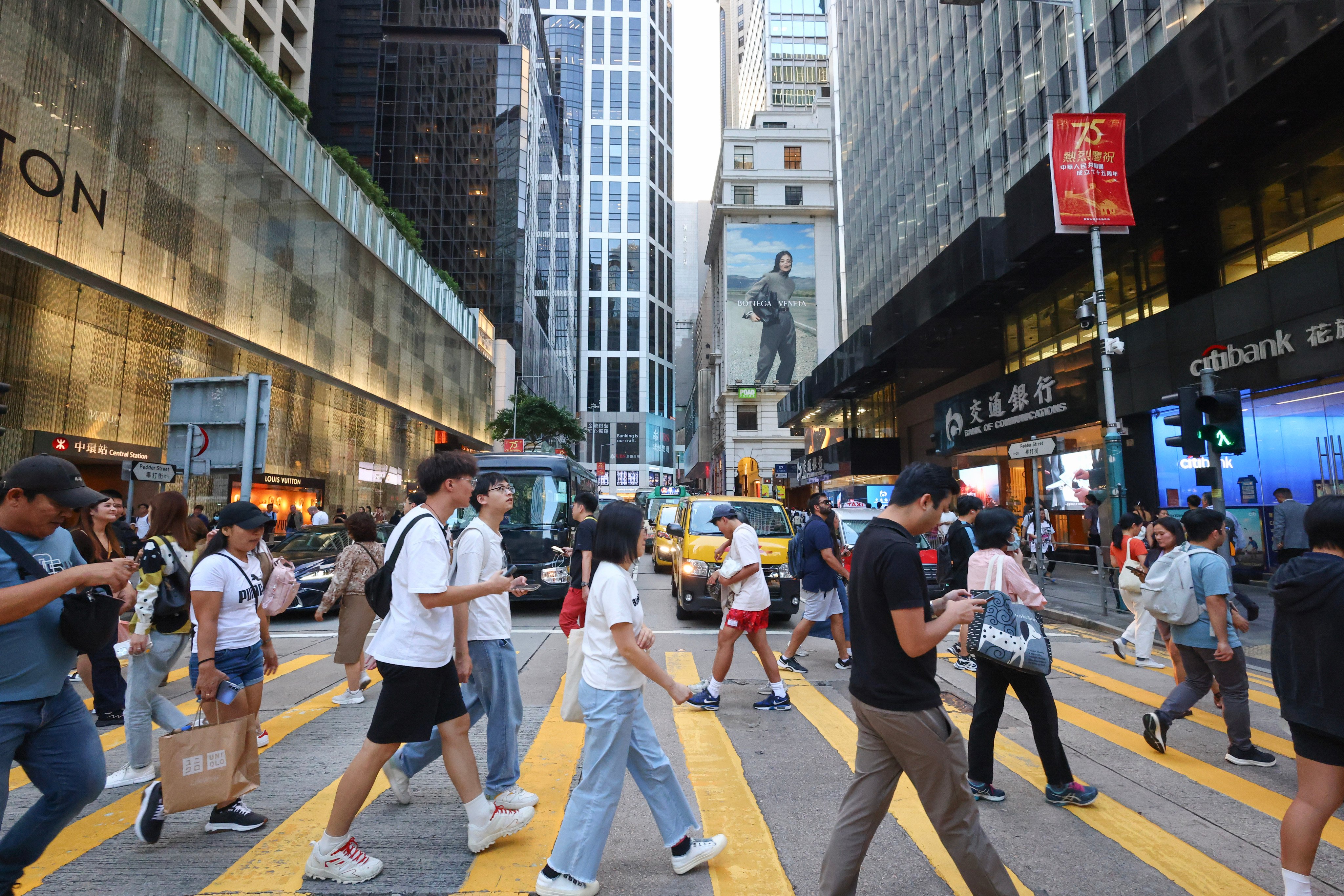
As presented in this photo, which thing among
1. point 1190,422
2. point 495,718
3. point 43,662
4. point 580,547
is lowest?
point 495,718

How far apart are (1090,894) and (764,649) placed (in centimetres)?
336

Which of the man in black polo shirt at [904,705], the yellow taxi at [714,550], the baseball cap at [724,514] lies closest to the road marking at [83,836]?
the man in black polo shirt at [904,705]

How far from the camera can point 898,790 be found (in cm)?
443

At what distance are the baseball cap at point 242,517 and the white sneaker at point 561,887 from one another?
2.65 meters

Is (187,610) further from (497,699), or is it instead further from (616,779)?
(616,779)

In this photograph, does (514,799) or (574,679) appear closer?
(574,679)

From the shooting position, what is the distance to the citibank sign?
12.1 m

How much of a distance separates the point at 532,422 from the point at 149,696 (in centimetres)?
5020

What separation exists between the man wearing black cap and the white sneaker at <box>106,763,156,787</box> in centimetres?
207

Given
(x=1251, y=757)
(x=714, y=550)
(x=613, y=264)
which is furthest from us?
(x=613, y=264)

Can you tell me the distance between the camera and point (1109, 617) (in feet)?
36.3

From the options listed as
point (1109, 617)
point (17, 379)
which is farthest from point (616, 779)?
point (17, 379)

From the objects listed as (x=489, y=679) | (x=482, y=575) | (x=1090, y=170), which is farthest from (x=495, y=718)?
(x=1090, y=170)

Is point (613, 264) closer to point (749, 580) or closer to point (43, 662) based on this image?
point (749, 580)
